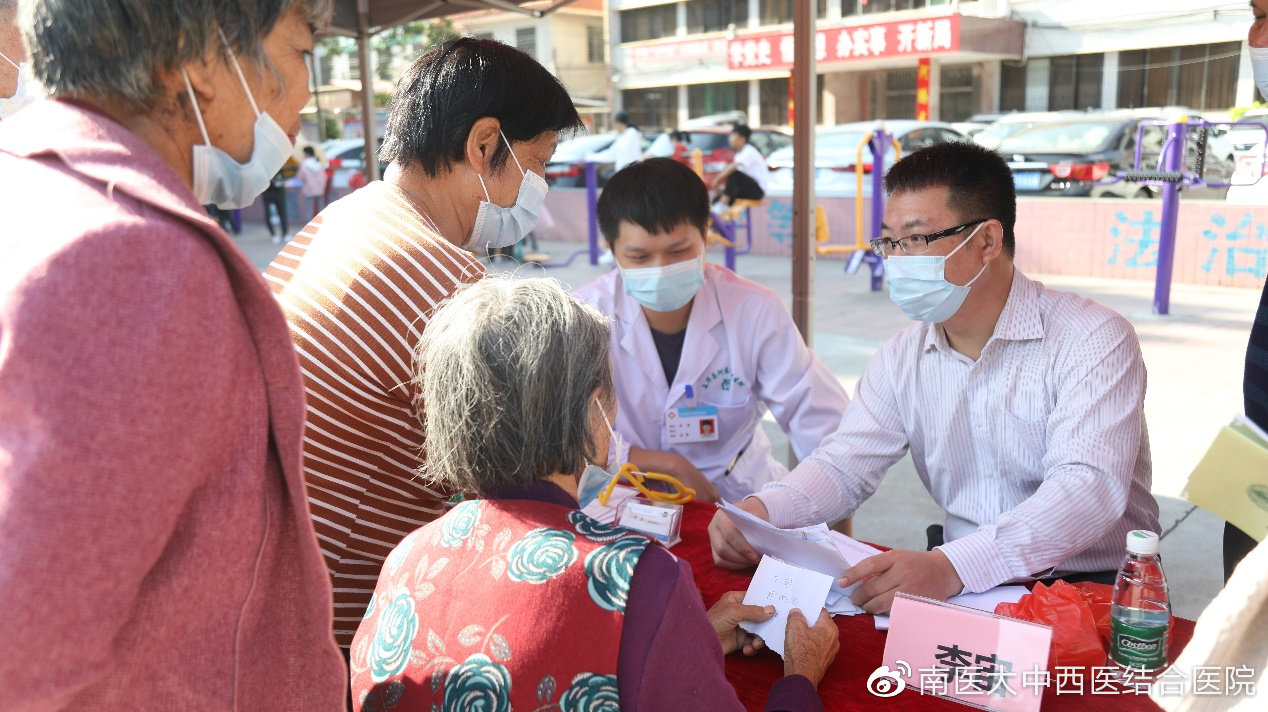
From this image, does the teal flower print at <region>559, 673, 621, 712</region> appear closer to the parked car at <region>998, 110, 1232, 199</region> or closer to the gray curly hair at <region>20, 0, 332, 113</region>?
the gray curly hair at <region>20, 0, 332, 113</region>

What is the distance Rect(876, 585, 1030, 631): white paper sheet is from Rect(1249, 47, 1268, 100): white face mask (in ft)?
3.56

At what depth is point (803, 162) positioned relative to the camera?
325 centimetres

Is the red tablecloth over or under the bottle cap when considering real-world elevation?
under

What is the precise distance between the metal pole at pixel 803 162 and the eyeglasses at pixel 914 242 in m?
1.19

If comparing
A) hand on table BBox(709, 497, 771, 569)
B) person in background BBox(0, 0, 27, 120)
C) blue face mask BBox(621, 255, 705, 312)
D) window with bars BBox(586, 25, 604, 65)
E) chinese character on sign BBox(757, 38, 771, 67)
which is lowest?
hand on table BBox(709, 497, 771, 569)

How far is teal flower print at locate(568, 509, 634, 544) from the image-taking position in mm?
1062

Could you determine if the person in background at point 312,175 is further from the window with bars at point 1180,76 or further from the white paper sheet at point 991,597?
the window with bars at point 1180,76

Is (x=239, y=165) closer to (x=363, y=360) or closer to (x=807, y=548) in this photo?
(x=363, y=360)

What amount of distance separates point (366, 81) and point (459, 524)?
16.4ft

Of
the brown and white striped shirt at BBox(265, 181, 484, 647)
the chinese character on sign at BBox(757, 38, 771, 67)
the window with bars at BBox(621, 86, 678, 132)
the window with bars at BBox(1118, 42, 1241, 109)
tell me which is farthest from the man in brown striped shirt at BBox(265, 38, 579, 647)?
the window with bars at BBox(621, 86, 678, 132)

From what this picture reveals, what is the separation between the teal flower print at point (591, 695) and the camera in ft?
3.24

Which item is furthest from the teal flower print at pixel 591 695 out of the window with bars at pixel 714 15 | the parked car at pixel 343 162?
the window with bars at pixel 714 15

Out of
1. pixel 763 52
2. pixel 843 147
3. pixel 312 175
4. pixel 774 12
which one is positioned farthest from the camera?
pixel 774 12

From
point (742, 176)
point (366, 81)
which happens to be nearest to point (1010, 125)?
point (742, 176)
